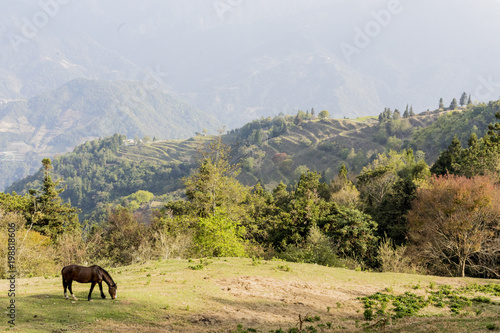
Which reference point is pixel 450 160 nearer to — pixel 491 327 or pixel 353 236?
pixel 353 236

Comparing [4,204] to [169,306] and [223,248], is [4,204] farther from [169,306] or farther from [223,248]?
[169,306]

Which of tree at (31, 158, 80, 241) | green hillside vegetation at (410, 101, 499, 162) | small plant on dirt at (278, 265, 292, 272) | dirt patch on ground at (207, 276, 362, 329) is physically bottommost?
dirt patch on ground at (207, 276, 362, 329)

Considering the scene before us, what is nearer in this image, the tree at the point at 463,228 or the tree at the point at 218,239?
the tree at the point at 218,239

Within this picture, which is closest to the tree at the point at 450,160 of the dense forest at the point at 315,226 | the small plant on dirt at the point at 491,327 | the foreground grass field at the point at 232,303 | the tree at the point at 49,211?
the dense forest at the point at 315,226

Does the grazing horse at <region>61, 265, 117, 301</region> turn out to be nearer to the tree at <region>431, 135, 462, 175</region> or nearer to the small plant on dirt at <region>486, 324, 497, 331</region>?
the small plant on dirt at <region>486, 324, 497, 331</region>

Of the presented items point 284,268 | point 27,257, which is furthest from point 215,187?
point 27,257

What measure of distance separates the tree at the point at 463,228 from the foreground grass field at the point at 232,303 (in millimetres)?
9658

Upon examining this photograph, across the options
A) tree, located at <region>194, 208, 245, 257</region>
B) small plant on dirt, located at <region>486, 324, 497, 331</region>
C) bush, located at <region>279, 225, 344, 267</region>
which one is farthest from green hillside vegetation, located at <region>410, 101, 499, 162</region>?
small plant on dirt, located at <region>486, 324, 497, 331</region>

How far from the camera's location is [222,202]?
119 feet

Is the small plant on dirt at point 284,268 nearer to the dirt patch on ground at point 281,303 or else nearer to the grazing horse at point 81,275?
the dirt patch on ground at point 281,303

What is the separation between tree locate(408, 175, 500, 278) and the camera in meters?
32.7

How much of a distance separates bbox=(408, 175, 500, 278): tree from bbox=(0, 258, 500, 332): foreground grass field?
9.66 metres

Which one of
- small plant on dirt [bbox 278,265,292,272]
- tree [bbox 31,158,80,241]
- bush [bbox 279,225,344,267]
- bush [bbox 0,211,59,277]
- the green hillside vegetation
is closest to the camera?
small plant on dirt [bbox 278,265,292,272]

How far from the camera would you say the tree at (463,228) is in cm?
3266
